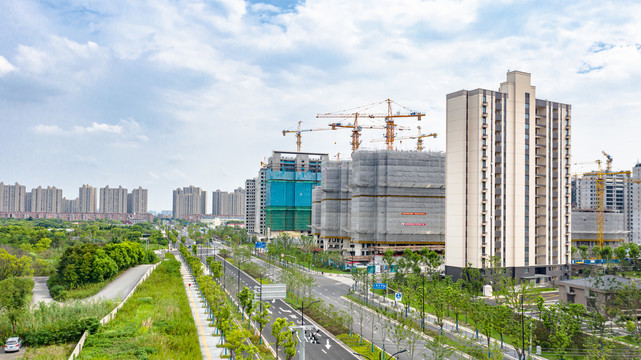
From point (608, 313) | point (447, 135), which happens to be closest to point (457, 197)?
point (447, 135)

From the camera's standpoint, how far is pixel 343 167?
155 meters

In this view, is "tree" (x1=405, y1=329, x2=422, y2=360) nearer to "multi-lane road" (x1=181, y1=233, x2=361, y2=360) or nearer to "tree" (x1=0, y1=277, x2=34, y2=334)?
"multi-lane road" (x1=181, y1=233, x2=361, y2=360)

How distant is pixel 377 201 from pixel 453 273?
45.4 m

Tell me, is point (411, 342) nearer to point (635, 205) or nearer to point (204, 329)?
point (204, 329)

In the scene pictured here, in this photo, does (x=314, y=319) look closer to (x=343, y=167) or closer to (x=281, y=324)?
(x=281, y=324)

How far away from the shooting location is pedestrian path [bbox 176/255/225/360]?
4897 cm

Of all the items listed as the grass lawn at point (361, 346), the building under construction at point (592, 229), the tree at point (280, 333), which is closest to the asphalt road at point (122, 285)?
the tree at point (280, 333)

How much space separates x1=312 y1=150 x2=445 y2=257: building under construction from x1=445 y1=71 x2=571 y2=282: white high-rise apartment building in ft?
128

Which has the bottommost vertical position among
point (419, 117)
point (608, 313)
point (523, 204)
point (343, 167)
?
point (608, 313)

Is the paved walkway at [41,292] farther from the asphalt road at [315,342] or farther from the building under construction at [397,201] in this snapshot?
the building under construction at [397,201]

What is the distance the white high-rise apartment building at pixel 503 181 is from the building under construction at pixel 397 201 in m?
39.0

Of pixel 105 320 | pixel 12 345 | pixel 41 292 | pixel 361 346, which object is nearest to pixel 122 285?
pixel 41 292

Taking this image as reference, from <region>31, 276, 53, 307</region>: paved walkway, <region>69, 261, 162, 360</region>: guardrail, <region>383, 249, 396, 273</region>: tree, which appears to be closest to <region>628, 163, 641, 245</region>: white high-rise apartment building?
<region>383, 249, 396, 273</region>: tree

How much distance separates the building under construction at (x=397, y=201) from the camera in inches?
5027
